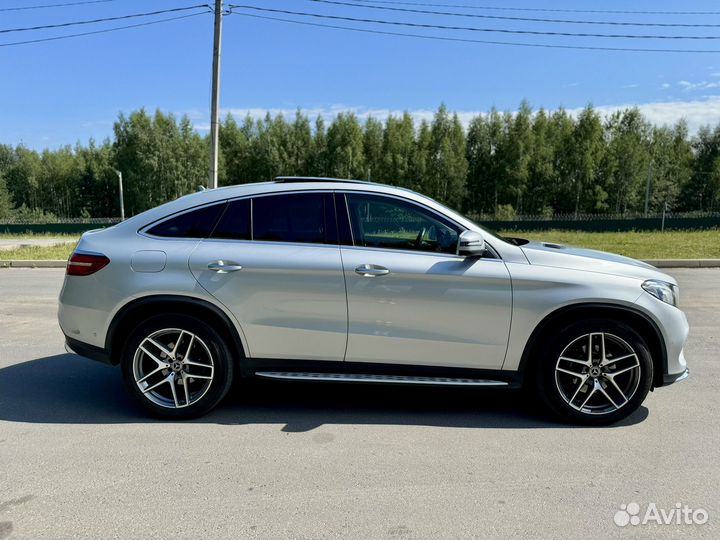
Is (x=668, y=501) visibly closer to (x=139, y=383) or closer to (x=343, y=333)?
(x=343, y=333)

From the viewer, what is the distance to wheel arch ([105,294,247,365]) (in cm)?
368

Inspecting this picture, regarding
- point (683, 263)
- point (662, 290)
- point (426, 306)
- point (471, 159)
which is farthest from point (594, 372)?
point (471, 159)

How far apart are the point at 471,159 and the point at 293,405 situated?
5481 cm

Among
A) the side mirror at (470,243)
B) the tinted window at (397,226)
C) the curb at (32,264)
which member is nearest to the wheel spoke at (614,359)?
the side mirror at (470,243)

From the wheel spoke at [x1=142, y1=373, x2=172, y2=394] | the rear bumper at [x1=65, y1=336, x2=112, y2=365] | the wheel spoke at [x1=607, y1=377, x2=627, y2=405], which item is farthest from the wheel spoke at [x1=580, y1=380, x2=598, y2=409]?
the rear bumper at [x1=65, y1=336, x2=112, y2=365]

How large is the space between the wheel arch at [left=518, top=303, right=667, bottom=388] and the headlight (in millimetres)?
182

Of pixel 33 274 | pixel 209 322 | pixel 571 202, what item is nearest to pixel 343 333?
pixel 209 322

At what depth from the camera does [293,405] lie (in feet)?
13.5

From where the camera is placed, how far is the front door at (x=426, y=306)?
3572 millimetres

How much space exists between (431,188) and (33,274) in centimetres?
4360

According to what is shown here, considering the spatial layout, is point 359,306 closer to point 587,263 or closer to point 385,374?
point 385,374

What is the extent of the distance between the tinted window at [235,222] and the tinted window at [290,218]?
0.20 ft

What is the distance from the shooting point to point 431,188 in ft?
172

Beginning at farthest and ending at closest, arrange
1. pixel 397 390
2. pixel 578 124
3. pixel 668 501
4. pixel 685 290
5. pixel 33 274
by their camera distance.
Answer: pixel 578 124 < pixel 33 274 < pixel 685 290 < pixel 397 390 < pixel 668 501
